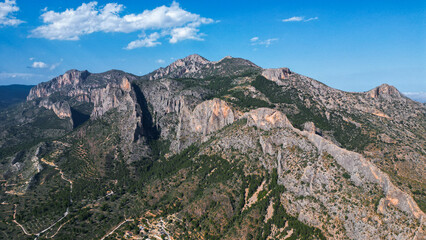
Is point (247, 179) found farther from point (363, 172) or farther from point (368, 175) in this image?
point (368, 175)

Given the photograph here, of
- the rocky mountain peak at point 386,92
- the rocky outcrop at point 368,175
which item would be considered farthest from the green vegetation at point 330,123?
the rocky mountain peak at point 386,92

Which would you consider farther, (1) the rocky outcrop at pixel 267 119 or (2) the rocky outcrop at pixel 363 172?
(1) the rocky outcrop at pixel 267 119

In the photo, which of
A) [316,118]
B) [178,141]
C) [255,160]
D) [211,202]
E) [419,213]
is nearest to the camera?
[419,213]

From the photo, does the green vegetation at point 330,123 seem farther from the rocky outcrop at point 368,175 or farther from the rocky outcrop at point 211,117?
the rocky outcrop at point 211,117

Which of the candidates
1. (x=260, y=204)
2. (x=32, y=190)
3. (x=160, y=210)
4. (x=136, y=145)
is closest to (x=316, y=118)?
(x=260, y=204)

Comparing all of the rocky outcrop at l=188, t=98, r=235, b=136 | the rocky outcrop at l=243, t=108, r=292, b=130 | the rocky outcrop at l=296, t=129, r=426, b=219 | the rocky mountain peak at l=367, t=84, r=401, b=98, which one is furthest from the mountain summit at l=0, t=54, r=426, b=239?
the rocky mountain peak at l=367, t=84, r=401, b=98

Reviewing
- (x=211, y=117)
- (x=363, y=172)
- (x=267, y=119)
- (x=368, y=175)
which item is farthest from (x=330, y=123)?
(x=368, y=175)

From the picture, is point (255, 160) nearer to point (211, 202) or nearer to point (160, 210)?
point (211, 202)

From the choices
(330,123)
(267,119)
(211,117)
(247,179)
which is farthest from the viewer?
(211,117)
